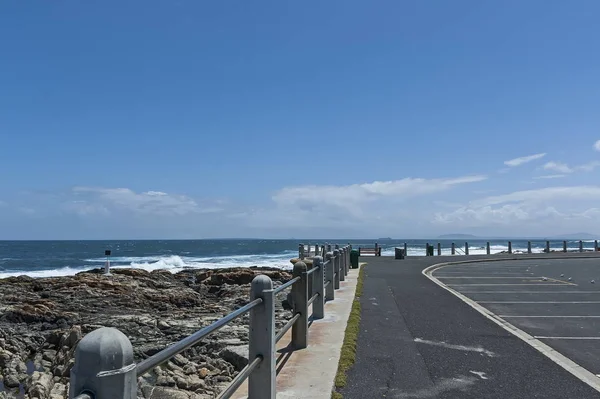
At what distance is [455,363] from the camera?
21.5 feet

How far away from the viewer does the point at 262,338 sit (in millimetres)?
4398

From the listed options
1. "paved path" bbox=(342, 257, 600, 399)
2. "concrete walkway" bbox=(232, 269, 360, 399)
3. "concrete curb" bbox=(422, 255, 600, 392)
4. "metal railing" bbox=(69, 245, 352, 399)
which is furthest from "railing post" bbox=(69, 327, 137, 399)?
"concrete curb" bbox=(422, 255, 600, 392)

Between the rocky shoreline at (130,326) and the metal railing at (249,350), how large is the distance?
1.95 m

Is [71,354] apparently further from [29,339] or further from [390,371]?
[390,371]

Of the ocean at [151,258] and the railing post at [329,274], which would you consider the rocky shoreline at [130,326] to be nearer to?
the railing post at [329,274]

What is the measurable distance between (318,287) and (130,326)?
703 centimetres

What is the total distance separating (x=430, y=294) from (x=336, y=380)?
8736mm

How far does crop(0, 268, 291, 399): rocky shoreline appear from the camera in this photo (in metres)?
8.67

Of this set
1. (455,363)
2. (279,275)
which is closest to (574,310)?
(455,363)

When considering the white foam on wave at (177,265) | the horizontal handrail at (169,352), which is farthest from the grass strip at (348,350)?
the white foam on wave at (177,265)

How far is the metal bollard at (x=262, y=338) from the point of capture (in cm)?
438

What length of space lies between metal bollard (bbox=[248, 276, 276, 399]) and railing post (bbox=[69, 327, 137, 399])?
7.90ft

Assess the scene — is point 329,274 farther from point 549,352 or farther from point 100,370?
point 100,370

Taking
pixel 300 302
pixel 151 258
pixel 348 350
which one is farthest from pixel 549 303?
pixel 151 258
